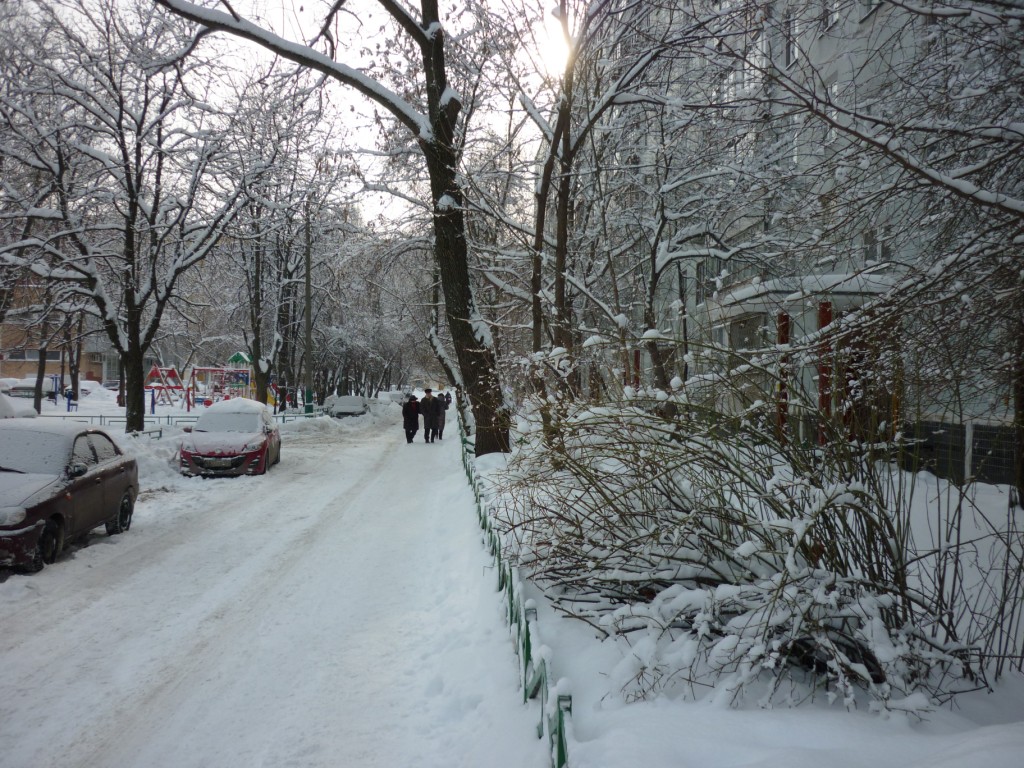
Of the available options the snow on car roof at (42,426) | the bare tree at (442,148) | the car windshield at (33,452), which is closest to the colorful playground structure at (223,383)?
the bare tree at (442,148)

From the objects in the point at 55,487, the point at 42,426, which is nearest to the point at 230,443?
the point at 42,426

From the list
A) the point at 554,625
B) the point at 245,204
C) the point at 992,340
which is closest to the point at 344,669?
the point at 554,625

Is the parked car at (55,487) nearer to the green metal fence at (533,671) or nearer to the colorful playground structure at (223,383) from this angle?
the green metal fence at (533,671)

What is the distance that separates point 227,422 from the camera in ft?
56.9

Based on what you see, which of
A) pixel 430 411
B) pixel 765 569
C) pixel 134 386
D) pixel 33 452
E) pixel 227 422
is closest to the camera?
pixel 765 569

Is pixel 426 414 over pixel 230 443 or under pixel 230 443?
over

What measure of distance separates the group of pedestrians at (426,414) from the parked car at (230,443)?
8.75 metres

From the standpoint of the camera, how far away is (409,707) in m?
4.78

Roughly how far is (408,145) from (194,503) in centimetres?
881

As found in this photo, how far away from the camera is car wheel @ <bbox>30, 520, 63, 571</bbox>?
25.4 feet

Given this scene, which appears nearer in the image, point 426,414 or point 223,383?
point 426,414

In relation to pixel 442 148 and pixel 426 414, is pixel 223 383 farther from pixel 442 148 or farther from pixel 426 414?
pixel 442 148

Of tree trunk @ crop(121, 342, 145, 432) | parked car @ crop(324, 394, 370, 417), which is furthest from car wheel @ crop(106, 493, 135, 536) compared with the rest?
parked car @ crop(324, 394, 370, 417)

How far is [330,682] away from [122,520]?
640cm
